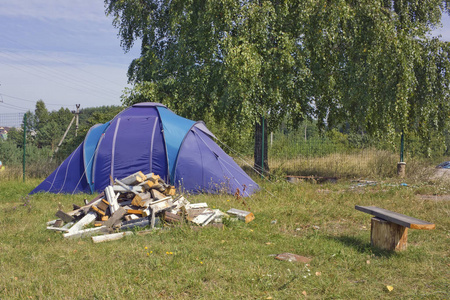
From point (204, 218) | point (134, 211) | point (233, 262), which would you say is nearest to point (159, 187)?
point (134, 211)

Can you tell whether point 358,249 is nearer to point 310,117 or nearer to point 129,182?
point 129,182

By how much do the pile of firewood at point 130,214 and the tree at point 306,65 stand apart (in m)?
4.83

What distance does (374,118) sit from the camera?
1186 centimetres

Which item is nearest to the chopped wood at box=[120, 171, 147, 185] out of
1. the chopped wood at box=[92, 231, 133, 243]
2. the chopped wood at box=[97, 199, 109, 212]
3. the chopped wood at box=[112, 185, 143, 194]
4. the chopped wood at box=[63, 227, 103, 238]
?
the chopped wood at box=[112, 185, 143, 194]

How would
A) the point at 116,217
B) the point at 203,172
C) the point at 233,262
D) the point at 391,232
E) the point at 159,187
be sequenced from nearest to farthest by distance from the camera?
1. the point at 233,262
2. the point at 391,232
3. the point at 116,217
4. the point at 159,187
5. the point at 203,172

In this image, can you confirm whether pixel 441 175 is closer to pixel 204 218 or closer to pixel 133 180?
pixel 204 218

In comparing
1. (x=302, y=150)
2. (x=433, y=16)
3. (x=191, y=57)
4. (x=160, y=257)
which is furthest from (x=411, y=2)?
(x=160, y=257)

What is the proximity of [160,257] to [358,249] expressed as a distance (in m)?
2.66

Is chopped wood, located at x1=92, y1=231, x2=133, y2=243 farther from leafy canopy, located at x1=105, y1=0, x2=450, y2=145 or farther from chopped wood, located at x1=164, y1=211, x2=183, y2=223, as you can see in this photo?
leafy canopy, located at x1=105, y1=0, x2=450, y2=145

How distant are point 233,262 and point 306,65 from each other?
8.58m

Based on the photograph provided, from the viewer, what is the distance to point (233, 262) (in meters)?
4.80

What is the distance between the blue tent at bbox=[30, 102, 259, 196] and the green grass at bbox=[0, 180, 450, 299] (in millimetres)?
1981

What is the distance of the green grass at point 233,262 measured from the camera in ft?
13.1

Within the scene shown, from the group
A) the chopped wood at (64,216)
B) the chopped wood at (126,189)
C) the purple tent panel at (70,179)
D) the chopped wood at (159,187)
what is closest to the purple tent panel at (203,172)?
the chopped wood at (159,187)
